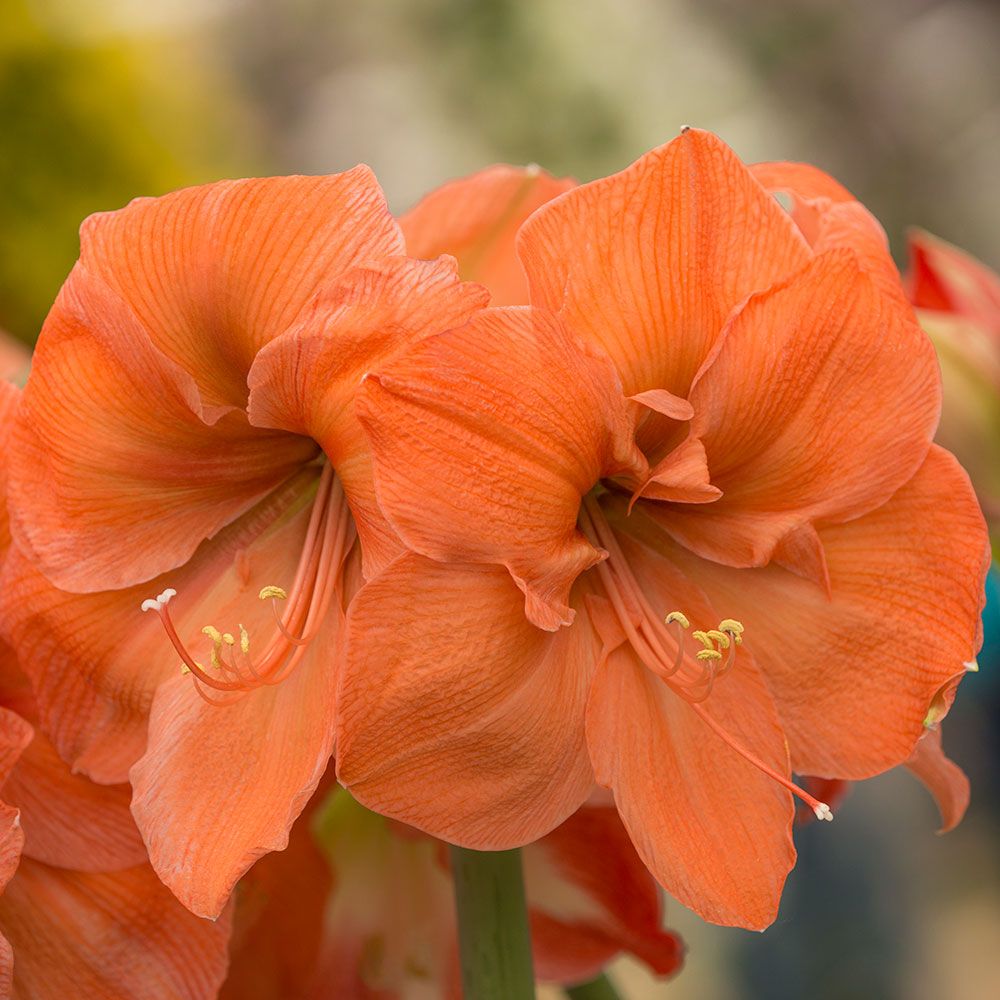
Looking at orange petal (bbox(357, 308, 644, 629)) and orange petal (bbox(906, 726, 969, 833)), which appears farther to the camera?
orange petal (bbox(906, 726, 969, 833))

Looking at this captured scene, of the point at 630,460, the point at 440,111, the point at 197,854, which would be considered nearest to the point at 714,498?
the point at 630,460

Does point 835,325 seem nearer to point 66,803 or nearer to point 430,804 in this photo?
point 430,804

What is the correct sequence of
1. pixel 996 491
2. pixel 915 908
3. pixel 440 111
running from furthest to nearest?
pixel 440 111
pixel 915 908
pixel 996 491

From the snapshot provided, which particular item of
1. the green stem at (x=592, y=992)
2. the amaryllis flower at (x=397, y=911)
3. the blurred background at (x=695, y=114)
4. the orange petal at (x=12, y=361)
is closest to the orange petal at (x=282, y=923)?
the amaryllis flower at (x=397, y=911)

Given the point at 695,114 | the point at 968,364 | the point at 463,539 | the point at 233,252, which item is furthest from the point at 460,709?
the point at 695,114

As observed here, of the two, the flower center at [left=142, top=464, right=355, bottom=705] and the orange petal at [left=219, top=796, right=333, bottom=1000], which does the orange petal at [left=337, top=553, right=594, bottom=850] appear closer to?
the flower center at [left=142, top=464, right=355, bottom=705]

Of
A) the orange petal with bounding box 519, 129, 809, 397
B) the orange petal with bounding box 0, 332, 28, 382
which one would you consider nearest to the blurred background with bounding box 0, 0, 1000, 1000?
the orange petal with bounding box 0, 332, 28, 382

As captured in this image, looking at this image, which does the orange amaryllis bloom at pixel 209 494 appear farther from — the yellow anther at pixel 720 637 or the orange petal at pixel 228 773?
the yellow anther at pixel 720 637

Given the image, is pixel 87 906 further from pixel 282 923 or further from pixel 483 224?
pixel 483 224
